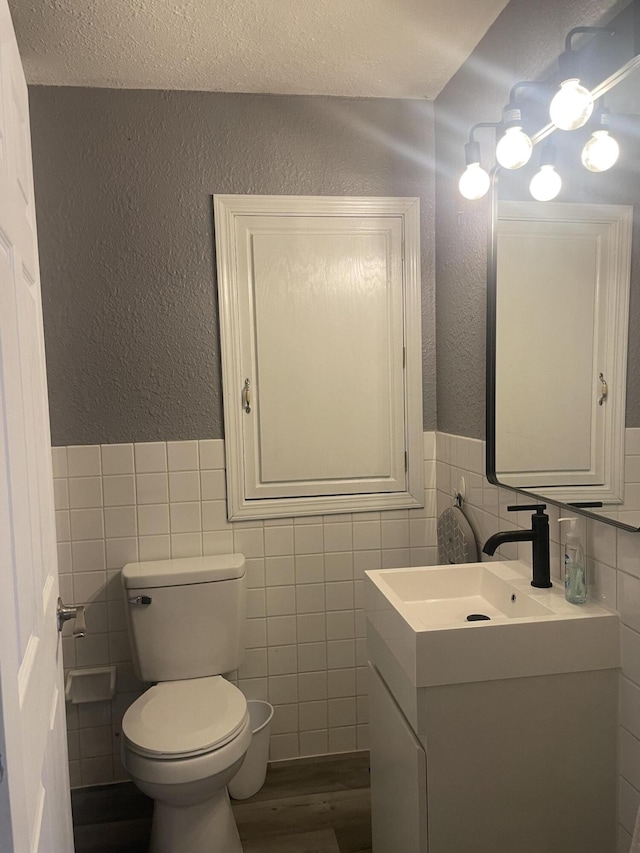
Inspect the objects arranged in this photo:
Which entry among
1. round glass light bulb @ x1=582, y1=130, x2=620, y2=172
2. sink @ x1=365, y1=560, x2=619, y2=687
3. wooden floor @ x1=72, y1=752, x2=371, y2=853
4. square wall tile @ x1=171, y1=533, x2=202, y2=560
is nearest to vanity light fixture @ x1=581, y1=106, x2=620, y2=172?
round glass light bulb @ x1=582, y1=130, x2=620, y2=172

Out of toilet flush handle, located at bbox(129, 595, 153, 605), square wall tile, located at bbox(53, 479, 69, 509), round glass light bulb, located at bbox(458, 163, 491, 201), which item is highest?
round glass light bulb, located at bbox(458, 163, 491, 201)

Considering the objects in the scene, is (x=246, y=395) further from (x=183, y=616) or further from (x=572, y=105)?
(x=572, y=105)

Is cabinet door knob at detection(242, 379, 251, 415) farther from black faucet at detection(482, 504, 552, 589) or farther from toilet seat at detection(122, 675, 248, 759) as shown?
black faucet at detection(482, 504, 552, 589)

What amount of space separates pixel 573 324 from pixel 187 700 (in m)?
1.58

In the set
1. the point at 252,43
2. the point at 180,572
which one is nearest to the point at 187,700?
the point at 180,572

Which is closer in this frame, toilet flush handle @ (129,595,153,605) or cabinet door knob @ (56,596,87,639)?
cabinet door knob @ (56,596,87,639)

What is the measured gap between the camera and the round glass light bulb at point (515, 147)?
1.53 m

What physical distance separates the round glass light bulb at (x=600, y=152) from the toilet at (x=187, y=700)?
1.59 metres

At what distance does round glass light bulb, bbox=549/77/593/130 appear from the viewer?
1.30 m

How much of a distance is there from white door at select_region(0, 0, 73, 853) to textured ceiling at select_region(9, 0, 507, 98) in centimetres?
43

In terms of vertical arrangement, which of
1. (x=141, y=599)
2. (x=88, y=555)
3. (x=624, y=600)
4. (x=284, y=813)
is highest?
(x=624, y=600)

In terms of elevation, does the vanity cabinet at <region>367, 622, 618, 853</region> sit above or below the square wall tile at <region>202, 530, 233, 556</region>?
below

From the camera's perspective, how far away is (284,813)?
2.10m

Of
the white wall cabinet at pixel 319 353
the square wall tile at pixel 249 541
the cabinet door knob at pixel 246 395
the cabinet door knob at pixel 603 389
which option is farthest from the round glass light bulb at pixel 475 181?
the square wall tile at pixel 249 541
